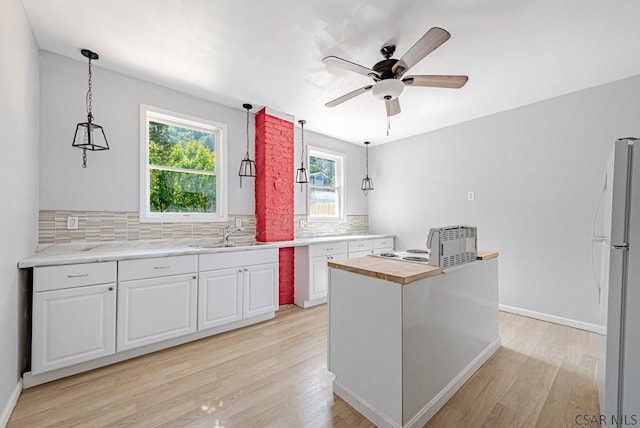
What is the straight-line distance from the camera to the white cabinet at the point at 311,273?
3.59m

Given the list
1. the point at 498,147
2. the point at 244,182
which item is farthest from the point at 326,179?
the point at 498,147

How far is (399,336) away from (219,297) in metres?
1.95

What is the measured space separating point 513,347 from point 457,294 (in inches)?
49.1

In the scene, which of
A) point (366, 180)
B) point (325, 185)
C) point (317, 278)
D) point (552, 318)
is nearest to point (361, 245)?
point (317, 278)

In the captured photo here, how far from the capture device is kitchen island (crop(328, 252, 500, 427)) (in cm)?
148

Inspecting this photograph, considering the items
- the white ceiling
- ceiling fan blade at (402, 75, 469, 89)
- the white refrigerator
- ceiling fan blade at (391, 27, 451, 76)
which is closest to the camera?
the white refrigerator

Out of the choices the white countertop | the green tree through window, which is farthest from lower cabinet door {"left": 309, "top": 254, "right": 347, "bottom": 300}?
the green tree through window

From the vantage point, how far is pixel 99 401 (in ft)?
5.85

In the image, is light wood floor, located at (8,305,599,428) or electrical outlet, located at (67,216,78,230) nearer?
light wood floor, located at (8,305,599,428)

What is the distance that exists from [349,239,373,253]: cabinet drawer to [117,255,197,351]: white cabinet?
2.23 meters

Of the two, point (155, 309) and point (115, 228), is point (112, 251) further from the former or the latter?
point (155, 309)

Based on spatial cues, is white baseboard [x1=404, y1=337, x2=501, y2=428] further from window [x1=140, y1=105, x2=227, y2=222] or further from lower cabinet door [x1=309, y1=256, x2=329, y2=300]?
window [x1=140, y1=105, x2=227, y2=222]

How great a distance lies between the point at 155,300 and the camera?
7.79ft

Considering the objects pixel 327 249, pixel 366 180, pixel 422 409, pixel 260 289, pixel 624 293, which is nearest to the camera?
pixel 624 293
